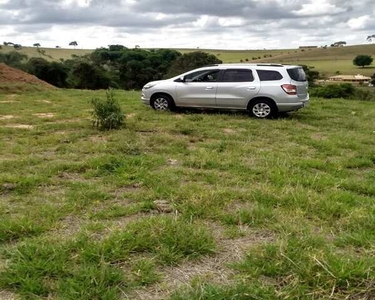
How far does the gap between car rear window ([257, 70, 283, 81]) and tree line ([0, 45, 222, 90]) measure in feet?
55.0

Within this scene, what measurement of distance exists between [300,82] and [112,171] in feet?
22.5

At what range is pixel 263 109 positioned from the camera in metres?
10.9

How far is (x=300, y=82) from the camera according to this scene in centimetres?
1087

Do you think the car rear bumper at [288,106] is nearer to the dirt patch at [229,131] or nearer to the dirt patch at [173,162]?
the dirt patch at [229,131]

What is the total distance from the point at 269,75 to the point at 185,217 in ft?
25.0

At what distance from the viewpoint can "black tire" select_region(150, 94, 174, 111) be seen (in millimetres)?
11750

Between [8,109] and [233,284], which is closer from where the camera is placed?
[233,284]

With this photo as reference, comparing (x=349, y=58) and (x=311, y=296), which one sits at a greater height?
(x=349, y=58)

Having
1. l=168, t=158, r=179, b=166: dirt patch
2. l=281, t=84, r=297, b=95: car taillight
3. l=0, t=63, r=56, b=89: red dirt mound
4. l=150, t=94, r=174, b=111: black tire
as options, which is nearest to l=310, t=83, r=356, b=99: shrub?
l=281, t=84, r=297, b=95: car taillight

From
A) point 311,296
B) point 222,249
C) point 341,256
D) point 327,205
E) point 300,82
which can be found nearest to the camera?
point 311,296

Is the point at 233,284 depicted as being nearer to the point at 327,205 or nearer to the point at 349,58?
the point at 327,205

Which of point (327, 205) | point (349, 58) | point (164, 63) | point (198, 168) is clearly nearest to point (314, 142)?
point (198, 168)

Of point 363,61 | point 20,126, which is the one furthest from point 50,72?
point 363,61

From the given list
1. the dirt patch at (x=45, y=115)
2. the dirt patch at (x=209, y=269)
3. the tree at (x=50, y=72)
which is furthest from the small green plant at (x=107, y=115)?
the tree at (x=50, y=72)
